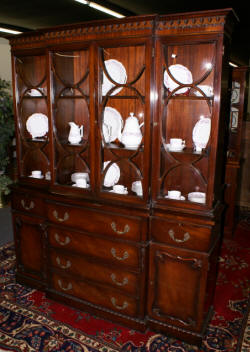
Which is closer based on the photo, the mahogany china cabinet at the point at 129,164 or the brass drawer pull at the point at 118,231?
the mahogany china cabinet at the point at 129,164

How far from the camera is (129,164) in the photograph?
6.99 feet

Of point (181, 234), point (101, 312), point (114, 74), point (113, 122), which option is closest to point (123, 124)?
point (113, 122)

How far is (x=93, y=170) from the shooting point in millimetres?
2080

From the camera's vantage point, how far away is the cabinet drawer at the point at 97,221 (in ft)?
6.54

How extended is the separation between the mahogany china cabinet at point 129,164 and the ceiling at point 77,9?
177 cm

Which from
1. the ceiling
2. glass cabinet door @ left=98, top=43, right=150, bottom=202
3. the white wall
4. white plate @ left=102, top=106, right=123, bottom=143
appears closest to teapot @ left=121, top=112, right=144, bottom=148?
glass cabinet door @ left=98, top=43, right=150, bottom=202

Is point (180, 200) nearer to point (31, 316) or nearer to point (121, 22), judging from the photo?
point (121, 22)

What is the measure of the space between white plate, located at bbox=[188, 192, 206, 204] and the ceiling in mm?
2676

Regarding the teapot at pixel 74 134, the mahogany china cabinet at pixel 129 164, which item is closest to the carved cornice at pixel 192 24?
the mahogany china cabinet at pixel 129 164

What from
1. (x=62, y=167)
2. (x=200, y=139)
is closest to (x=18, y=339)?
(x=62, y=167)

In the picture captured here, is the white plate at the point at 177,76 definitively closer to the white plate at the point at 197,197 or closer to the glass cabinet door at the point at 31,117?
the white plate at the point at 197,197

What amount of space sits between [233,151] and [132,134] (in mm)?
1913

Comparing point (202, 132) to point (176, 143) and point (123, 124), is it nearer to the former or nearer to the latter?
point (176, 143)

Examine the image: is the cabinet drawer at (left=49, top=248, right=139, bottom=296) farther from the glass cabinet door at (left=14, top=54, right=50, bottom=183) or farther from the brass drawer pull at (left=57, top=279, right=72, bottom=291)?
the glass cabinet door at (left=14, top=54, right=50, bottom=183)
